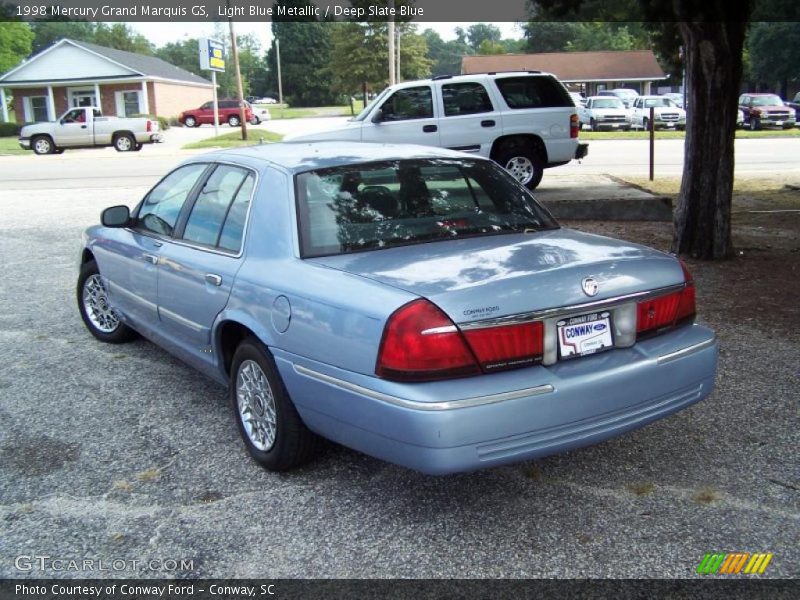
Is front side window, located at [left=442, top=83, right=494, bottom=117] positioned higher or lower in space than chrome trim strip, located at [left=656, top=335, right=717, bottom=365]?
higher

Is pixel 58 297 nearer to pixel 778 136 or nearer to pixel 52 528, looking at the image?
pixel 52 528

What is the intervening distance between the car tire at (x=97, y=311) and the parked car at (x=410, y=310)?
1.19m

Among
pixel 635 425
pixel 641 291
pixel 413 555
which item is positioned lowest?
pixel 413 555

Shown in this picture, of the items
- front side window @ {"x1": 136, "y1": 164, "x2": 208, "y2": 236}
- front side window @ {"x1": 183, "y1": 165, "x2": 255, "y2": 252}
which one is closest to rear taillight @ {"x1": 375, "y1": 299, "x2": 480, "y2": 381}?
front side window @ {"x1": 183, "y1": 165, "x2": 255, "y2": 252}

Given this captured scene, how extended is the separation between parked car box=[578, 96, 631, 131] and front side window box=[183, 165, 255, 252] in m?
31.2

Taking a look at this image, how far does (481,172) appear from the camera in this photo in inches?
181

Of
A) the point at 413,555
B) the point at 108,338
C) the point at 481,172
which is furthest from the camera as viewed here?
the point at 108,338

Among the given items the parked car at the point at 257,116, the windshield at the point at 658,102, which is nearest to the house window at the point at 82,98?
the parked car at the point at 257,116

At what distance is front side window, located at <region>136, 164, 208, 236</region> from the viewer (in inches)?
190

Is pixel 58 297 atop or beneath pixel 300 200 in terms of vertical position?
beneath

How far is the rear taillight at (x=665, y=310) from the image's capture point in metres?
3.53

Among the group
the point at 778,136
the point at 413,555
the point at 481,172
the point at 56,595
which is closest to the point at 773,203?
the point at 481,172

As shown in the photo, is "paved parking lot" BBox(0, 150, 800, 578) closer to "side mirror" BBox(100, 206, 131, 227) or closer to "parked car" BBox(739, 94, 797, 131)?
"side mirror" BBox(100, 206, 131, 227)

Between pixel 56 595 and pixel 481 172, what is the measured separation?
3006mm
